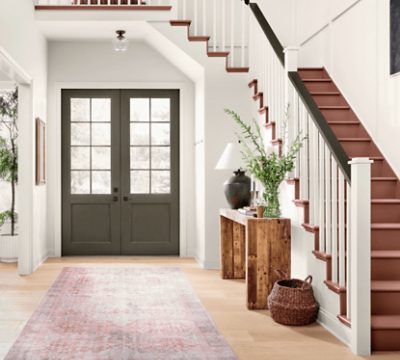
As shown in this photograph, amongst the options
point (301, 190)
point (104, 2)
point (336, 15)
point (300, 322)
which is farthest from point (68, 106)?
point (300, 322)

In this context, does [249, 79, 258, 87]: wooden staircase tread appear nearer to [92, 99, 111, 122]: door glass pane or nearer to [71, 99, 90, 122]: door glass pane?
[92, 99, 111, 122]: door glass pane

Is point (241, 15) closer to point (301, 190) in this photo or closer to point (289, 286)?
point (301, 190)

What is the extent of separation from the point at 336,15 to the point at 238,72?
1.34m

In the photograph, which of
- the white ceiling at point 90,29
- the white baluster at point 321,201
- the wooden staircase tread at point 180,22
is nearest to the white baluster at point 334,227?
the white baluster at point 321,201

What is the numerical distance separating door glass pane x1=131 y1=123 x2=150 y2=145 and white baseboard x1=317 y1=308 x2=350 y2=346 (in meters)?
4.66

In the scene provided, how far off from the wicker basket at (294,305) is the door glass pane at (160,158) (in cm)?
431

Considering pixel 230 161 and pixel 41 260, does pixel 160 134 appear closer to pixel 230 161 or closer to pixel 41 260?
pixel 41 260

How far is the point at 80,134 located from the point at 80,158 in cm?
33

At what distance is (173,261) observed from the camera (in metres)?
8.40

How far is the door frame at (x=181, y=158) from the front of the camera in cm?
873

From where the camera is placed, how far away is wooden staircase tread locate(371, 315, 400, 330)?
4.03 meters

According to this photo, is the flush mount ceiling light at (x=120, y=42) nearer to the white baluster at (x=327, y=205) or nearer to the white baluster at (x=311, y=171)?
the white baluster at (x=311, y=171)

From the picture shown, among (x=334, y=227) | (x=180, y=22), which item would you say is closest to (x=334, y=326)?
(x=334, y=227)

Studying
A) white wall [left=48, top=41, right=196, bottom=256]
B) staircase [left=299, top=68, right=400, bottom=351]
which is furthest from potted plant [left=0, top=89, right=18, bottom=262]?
staircase [left=299, top=68, right=400, bottom=351]
